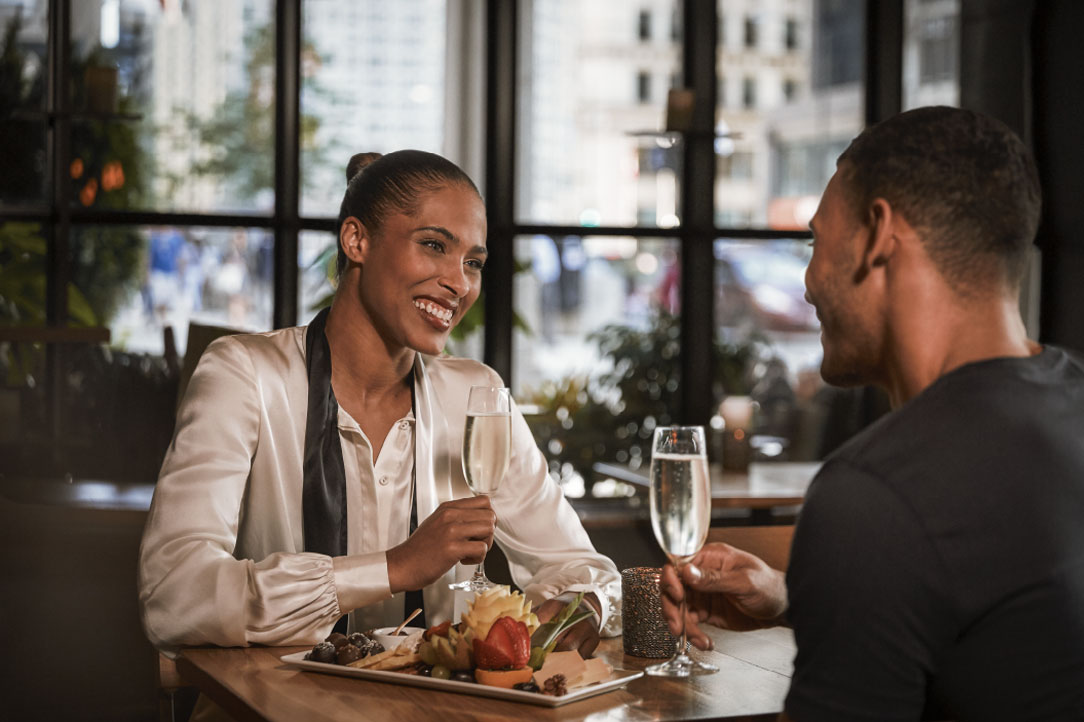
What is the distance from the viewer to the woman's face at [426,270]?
214 centimetres

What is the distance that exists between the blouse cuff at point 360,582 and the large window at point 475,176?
3.00m

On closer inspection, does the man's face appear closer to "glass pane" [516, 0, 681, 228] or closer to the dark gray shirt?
the dark gray shirt

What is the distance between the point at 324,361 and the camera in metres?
2.12

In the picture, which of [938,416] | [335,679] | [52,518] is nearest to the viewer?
[938,416]

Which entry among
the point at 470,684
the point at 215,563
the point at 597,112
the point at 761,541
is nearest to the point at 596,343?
the point at 597,112

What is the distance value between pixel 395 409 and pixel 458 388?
143 mm

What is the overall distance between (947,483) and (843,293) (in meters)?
0.27

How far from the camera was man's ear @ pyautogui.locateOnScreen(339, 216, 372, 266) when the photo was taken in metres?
2.21

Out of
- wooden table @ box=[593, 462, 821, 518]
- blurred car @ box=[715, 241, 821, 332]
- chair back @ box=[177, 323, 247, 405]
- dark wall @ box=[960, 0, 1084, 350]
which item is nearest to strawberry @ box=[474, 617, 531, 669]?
chair back @ box=[177, 323, 247, 405]

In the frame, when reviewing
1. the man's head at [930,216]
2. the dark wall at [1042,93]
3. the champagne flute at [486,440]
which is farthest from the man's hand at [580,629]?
the dark wall at [1042,93]

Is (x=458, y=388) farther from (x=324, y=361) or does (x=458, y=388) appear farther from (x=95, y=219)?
(x=95, y=219)

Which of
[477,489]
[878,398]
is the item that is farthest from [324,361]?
[878,398]

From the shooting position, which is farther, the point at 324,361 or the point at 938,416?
the point at 324,361

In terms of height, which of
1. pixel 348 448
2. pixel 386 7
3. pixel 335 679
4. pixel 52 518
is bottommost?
pixel 52 518
